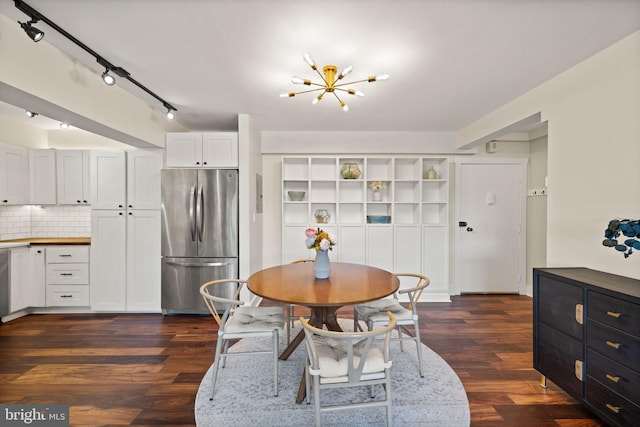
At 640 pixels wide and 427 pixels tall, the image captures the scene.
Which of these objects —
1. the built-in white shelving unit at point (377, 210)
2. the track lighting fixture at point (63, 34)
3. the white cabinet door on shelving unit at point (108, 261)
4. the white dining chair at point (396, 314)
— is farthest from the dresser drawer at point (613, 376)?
the white cabinet door on shelving unit at point (108, 261)

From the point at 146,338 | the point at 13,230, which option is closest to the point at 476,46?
the point at 146,338

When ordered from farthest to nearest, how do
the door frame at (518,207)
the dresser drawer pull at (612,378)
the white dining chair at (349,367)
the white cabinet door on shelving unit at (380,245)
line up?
the door frame at (518,207) < the white cabinet door on shelving unit at (380,245) < the dresser drawer pull at (612,378) < the white dining chair at (349,367)

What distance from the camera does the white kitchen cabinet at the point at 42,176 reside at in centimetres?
394

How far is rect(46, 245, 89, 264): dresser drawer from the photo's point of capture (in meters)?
3.79

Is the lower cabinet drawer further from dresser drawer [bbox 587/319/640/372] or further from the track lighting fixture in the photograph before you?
dresser drawer [bbox 587/319/640/372]

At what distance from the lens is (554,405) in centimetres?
207

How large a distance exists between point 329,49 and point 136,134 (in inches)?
93.7

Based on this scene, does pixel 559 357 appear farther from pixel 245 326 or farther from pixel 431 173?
pixel 431 173

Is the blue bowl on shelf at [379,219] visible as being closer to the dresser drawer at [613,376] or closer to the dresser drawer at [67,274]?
the dresser drawer at [613,376]

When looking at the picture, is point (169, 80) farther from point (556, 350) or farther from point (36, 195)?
point (556, 350)

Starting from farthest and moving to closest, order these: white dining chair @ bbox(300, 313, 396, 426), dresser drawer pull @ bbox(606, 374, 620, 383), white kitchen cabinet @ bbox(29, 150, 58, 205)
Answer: white kitchen cabinet @ bbox(29, 150, 58, 205)
dresser drawer pull @ bbox(606, 374, 620, 383)
white dining chair @ bbox(300, 313, 396, 426)

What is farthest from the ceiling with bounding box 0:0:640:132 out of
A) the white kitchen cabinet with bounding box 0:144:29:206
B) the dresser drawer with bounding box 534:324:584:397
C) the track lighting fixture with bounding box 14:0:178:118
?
the white kitchen cabinet with bounding box 0:144:29:206

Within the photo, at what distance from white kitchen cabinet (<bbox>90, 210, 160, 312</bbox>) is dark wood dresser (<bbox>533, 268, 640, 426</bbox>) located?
4.04m

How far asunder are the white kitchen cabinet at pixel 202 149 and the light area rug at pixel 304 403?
7.74ft
